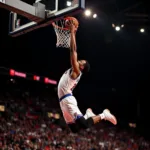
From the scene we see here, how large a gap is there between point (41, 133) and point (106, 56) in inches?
325

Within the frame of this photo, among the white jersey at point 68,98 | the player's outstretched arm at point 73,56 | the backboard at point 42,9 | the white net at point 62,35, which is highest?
the backboard at point 42,9

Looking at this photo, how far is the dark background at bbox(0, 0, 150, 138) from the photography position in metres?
13.7

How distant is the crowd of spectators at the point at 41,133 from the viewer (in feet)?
46.9

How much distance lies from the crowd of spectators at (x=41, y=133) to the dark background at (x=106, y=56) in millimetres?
2303

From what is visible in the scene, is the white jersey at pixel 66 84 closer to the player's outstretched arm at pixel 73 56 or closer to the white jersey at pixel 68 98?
the white jersey at pixel 68 98

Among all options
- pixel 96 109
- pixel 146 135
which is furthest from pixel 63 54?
pixel 146 135

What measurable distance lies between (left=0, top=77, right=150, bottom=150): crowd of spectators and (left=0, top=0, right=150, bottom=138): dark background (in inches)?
90.7

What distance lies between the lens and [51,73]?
23047 millimetres

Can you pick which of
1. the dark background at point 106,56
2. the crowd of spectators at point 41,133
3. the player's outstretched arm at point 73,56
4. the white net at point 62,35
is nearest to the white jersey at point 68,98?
the player's outstretched arm at point 73,56

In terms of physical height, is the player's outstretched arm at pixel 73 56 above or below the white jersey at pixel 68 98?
above

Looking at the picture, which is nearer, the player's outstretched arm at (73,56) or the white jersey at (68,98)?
the player's outstretched arm at (73,56)

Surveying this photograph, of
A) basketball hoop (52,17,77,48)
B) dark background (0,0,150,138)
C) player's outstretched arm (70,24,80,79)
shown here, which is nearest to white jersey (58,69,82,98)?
player's outstretched arm (70,24,80,79)

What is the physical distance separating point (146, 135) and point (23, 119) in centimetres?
1222

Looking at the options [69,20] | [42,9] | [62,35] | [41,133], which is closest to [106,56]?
[41,133]
